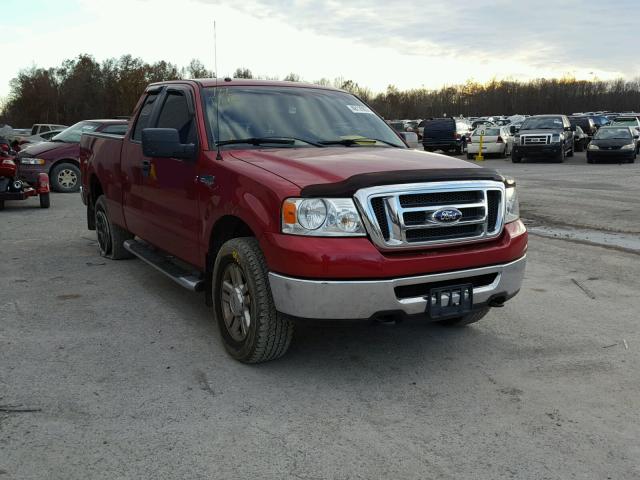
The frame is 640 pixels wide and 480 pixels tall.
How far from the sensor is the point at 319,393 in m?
3.74

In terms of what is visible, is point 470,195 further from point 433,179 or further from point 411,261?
point 411,261

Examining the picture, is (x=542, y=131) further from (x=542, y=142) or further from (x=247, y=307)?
(x=247, y=307)

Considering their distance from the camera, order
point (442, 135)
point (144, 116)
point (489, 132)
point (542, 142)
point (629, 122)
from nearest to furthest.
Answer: point (144, 116), point (542, 142), point (489, 132), point (442, 135), point (629, 122)

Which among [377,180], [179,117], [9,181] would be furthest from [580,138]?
[377,180]

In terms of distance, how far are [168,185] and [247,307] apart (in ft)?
5.12

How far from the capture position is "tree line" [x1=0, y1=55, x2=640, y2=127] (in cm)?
8212

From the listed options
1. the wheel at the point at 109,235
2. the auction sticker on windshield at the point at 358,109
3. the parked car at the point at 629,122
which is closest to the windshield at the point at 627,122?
the parked car at the point at 629,122

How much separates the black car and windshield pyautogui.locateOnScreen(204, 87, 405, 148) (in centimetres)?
2311

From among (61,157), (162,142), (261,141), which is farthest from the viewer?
(61,157)

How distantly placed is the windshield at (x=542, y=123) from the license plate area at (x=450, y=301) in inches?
1024

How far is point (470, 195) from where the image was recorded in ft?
12.9

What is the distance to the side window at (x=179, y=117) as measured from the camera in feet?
16.1

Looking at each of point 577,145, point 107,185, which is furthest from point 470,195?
point 577,145

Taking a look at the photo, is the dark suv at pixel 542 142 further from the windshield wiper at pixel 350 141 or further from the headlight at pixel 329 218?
the headlight at pixel 329 218
